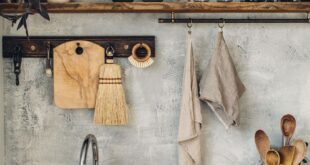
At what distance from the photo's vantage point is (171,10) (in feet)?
6.66

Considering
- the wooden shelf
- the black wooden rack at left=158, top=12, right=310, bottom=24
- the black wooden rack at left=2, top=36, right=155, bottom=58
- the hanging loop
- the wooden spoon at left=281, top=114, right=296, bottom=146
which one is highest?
the wooden shelf

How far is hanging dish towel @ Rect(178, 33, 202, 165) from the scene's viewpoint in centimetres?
207

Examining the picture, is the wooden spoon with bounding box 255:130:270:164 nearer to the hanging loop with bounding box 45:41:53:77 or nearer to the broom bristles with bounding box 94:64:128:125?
the broom bristles with bounding box 94:64:128:125

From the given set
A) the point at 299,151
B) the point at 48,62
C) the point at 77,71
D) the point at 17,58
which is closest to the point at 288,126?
the point at 299,151

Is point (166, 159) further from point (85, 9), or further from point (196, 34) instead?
point (85, 9)

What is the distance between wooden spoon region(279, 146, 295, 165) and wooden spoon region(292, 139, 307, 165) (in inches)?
0.8

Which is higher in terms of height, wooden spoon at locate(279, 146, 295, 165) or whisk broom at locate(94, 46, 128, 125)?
whisk broom at locate(94, 46, 128, 125)

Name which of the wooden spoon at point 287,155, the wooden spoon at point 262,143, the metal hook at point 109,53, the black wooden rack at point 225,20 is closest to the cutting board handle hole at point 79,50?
the metal hook at point 109,53

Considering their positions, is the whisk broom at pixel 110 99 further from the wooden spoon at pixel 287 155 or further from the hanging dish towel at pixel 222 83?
the wooden spoon at pixel 287 155

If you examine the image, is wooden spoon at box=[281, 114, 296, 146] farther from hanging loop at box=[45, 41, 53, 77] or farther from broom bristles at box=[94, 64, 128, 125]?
hanging loop at box=[45, 41, 53, 77]

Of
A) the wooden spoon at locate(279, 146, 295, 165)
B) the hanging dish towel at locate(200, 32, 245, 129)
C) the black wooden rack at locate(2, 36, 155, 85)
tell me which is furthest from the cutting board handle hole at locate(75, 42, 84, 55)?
the wooden spoon at locate(279, 146, 295, 165)

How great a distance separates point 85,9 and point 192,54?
48 centimetres

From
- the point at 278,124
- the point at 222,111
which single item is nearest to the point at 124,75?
the point at 222,111

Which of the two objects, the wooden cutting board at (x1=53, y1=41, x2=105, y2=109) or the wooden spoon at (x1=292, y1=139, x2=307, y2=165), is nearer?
the wooden spoon at (x1=292, y1=139, x2=307, y2=165)
